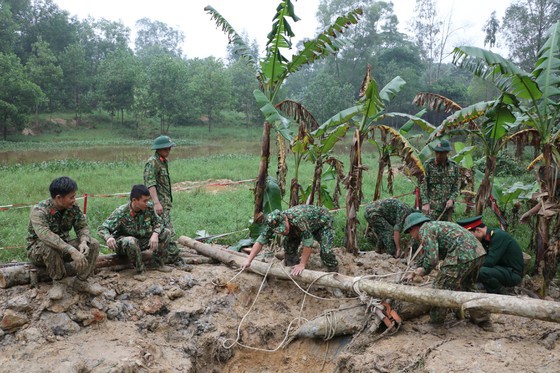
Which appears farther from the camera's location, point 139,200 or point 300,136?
point 300,136

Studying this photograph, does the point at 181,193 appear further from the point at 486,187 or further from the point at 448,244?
the point at 448,244

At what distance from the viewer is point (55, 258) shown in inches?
196

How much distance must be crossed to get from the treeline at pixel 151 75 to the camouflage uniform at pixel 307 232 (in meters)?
27.3

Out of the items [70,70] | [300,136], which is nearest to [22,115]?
[70,70]

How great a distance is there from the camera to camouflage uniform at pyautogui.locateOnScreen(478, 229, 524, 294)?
556cm

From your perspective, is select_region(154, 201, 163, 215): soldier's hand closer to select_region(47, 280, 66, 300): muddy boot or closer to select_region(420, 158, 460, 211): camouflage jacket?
select_region(47, 280, 66, 300): muddy boot

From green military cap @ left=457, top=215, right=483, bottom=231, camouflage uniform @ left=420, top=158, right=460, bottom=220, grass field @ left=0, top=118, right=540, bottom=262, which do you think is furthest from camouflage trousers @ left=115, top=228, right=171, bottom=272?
camouflage uniform @ left=420, top=158, right=460, bottom=220

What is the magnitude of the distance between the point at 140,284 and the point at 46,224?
1375 mm

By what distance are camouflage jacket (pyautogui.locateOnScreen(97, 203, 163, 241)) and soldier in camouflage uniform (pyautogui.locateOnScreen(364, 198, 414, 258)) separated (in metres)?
3.64

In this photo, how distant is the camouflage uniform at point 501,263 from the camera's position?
5.56m

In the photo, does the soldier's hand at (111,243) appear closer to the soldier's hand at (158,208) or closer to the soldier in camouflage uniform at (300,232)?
the soldier's hand at (158,208)

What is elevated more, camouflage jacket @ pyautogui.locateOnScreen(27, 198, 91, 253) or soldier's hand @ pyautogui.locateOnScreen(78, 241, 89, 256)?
camouflage jacket @ pyautogui.locateOnScreen(27, 198, 91, 253)

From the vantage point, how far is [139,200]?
215 inches

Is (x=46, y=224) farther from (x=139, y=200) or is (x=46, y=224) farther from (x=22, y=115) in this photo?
(x=22, y=115)
